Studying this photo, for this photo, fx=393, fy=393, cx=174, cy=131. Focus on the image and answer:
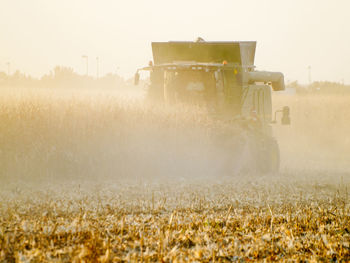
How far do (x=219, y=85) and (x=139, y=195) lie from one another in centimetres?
471

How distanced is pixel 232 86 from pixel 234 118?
86 cm

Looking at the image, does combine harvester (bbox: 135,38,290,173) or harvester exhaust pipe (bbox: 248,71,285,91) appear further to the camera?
harvester exhaust pipe (bbox: 248,71,285,91)

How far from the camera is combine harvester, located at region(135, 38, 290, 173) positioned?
9859mm

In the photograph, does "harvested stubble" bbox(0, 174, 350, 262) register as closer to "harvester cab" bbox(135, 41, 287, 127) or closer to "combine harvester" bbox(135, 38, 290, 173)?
"combine harvester" bbox(135, 38, 290, 173)

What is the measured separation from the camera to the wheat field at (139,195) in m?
3.30

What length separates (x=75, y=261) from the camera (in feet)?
9.36

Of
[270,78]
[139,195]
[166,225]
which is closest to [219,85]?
[270,78]

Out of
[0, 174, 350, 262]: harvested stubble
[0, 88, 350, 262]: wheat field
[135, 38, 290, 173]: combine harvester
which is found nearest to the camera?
[0, 174, 350, 262]: harvested stubble

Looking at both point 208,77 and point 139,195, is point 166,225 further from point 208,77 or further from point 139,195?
point 208,77

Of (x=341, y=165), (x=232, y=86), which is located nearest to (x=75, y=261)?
(x=232, y=86)

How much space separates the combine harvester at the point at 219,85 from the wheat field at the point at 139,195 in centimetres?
69

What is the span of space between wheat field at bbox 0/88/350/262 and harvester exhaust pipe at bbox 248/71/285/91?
2.10 meters

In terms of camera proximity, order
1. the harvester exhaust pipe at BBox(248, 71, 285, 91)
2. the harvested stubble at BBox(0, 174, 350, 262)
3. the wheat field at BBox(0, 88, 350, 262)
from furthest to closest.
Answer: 1. the harvester exhaust pipe at BBox(248, 71, 285, 91)
2. the wheat field at BBox(0, 88, 350, 262)
3. the harvested stubble at BBox(0, 174, 350, 262)

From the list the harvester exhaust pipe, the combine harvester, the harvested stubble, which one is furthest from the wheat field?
the harvester exhaust pipe
